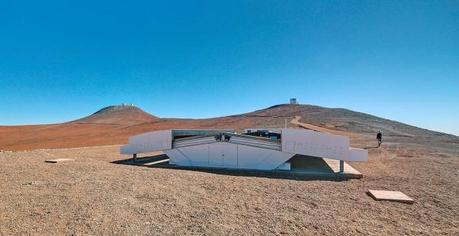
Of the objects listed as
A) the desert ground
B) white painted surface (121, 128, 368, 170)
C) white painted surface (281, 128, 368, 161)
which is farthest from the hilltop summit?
the desert ground

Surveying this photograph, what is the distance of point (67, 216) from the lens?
6.49 m

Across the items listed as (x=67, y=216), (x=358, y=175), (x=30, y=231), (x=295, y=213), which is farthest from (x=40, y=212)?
(x=358, y=175)

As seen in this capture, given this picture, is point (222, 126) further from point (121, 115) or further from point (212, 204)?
point (121, 115)

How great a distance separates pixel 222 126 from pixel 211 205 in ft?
174

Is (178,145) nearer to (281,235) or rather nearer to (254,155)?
(254,155)

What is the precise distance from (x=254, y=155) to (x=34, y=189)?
8130 millimetres

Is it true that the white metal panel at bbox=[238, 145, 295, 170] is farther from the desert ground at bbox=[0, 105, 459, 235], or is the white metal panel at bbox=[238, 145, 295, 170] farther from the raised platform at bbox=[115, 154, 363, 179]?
the desert ground at bbox=[0, 105, 459, 235]

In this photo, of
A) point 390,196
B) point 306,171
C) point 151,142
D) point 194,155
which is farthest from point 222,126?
point 390,196

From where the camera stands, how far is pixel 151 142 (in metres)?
15.6

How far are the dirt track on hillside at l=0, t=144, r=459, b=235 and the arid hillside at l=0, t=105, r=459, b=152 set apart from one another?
70.5 ft

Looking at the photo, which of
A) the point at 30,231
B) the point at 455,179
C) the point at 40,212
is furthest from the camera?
the point at 455,179

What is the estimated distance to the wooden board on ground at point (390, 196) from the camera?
27.6ft

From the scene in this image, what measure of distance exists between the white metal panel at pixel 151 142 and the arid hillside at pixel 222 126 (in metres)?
18.4

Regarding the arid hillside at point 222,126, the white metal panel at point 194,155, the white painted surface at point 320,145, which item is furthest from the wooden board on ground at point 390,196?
the arid hillside at point 222,126
